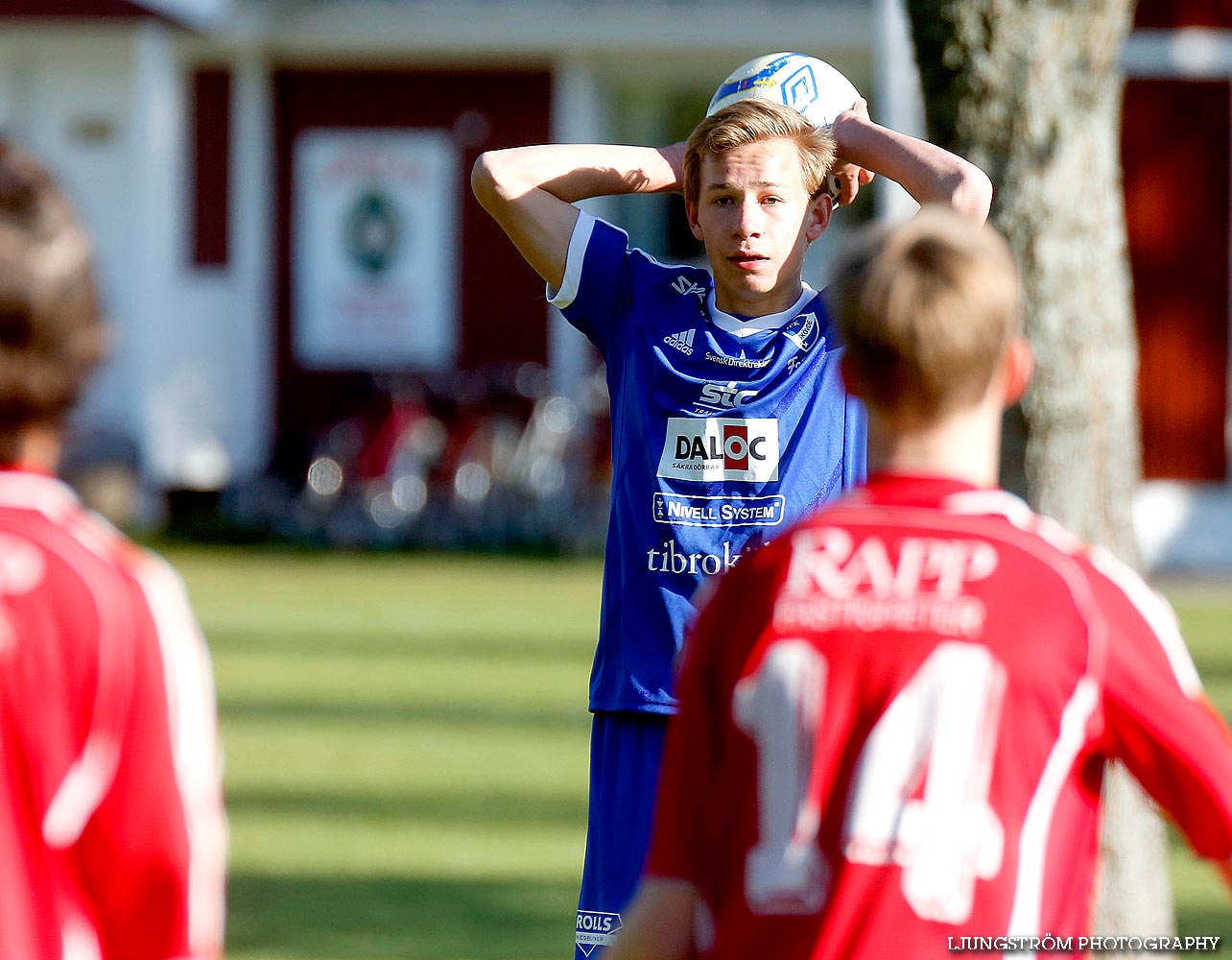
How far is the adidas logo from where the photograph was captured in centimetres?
359

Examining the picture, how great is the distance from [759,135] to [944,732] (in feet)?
5.34

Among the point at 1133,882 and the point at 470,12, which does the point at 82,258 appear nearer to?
the point at 1133,882

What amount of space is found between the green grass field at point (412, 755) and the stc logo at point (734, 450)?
3084 mm

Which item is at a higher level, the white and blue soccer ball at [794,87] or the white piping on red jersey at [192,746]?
the white and blue soccer ball at [794,87]

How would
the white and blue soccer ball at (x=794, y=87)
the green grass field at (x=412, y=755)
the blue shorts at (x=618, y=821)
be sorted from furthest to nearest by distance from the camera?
the green grass field at (x=412, y=755) < the white and blue soccer ball at (x=794, y=87) < the blue shorts at (x=618, y=821)

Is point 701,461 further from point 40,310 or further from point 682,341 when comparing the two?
point 40,310

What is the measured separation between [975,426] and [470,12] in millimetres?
16855

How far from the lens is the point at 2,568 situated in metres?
2.20

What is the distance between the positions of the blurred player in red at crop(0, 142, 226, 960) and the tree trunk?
353 cm

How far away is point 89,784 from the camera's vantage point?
2186 millimetres

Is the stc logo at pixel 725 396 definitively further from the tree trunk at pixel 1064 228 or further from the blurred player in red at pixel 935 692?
the tree trunk at pixel 1064 228

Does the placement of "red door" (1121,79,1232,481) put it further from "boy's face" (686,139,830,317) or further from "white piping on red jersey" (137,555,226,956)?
"white piping on red jersey" (137,555,226,956)

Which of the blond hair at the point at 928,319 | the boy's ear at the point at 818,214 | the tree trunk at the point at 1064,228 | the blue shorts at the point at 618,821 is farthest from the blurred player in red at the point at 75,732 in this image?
the tree trunk at the point at 1064,228

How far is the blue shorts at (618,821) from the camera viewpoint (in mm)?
3479
